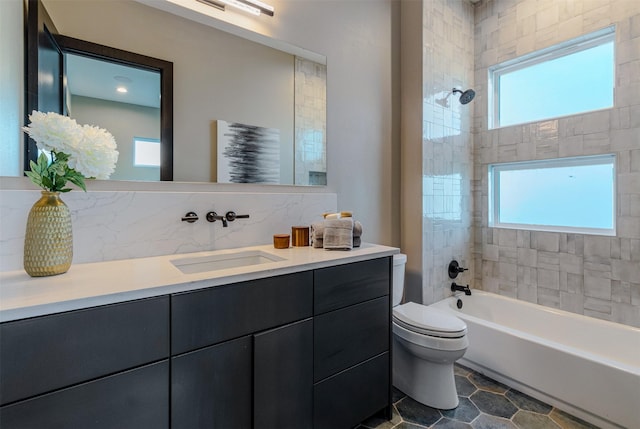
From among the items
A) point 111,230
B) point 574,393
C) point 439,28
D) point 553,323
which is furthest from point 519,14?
point 111,230

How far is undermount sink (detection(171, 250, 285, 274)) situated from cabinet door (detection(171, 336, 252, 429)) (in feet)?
1.51

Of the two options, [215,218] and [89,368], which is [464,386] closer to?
[215,218]

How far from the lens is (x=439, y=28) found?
2.44 m

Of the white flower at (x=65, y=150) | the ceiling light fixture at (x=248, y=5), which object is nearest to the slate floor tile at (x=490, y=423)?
the white flower at (x=65, y=150)

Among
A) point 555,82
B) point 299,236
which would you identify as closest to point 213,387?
point 299,236

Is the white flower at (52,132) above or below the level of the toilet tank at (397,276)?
above

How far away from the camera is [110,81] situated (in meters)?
1.32

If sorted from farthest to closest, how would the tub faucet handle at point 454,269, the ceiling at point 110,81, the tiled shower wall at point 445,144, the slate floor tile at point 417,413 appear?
1. the tub faucet handle at point 454,269
2. the tiled shower wall at point 445,144
3. the slate floor tile at point 417,413
4. the ceiling at point 110,81

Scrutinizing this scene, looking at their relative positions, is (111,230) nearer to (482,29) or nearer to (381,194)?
(381,194)

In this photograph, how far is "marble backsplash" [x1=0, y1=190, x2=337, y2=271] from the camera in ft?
3.68

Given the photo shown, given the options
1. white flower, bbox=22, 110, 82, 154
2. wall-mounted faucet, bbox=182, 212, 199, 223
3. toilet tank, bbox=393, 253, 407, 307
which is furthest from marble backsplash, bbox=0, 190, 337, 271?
toilet tank, bbox=393, 253, 407, 307

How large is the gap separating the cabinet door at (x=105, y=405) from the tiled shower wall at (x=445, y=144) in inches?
75.5

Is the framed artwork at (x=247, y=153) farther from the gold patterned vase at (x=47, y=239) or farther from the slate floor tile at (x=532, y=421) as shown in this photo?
the slate floor tile at (x=532, y=421)

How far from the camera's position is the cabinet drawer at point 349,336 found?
1.30 m
